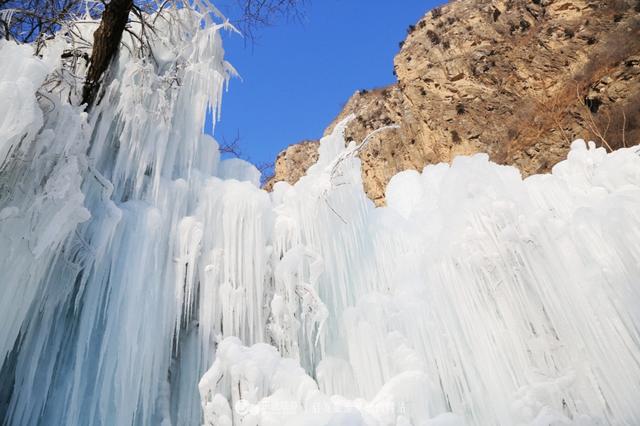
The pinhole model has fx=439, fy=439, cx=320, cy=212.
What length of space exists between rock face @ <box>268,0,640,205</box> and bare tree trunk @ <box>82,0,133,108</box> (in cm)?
1130

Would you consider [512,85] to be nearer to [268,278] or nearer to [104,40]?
[268,278]

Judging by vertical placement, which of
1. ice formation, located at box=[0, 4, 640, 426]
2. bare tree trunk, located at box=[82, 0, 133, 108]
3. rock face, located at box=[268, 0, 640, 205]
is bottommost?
ice formation, located at box=[0, 4, 640, 426]

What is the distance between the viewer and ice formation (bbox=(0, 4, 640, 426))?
3.00 m

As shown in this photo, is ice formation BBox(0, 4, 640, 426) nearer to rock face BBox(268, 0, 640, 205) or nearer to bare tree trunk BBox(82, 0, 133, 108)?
bare tree trunk BBox(82, 0, 133, 108)

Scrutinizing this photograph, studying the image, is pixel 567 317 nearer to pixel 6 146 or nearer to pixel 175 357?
pixel 175 357

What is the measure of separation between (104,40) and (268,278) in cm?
261

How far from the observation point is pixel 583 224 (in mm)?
3838

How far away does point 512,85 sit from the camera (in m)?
14.1

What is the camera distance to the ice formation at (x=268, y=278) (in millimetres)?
2996

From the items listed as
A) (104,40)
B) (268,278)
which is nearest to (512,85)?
(268,278)

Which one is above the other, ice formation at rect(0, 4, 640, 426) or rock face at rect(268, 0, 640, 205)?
rock face at rect(268, 0, 640, 205)

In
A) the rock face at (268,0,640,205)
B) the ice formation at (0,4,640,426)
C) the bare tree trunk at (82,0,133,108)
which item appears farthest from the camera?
the rock face at (268,0,640,205)

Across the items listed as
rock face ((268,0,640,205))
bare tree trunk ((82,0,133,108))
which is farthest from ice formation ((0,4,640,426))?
rock face ((268,0,640,205))

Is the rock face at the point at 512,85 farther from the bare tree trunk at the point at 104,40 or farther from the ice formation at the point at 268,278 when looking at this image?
the bare tree trunk at the point at 104,40
